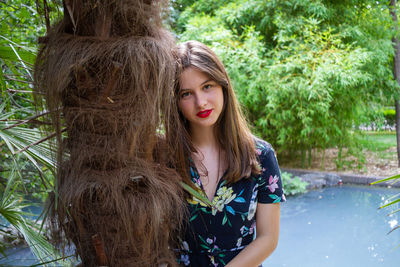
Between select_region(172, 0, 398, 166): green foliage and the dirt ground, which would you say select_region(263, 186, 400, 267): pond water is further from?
select_region(172, 0, 398, 166): green foliage

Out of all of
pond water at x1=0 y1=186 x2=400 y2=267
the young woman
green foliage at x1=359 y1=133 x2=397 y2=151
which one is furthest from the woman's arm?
green foliage at x1=359 y1=133 x2=397 y2=151

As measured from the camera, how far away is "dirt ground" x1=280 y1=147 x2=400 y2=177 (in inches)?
276

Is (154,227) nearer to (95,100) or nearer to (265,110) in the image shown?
(95,100)

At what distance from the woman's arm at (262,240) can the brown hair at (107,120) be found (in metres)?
0.51

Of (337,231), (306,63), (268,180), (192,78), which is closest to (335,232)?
(337,231)

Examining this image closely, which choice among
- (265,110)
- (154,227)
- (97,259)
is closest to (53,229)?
(97,259)

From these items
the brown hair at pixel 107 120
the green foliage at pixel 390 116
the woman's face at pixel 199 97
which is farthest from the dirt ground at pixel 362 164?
the brown hair at pixel 107 120

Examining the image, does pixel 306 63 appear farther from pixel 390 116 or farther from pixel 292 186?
pixel 390 116

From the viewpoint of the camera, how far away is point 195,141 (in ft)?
5.16

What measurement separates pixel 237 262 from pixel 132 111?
29.2 inches

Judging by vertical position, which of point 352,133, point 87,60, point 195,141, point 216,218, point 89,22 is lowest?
point 352,133

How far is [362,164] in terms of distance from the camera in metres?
7.32

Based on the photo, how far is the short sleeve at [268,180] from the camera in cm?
148

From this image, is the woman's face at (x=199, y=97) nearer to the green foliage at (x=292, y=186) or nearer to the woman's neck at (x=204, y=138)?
the woman's neck at (x=204, y=138)
